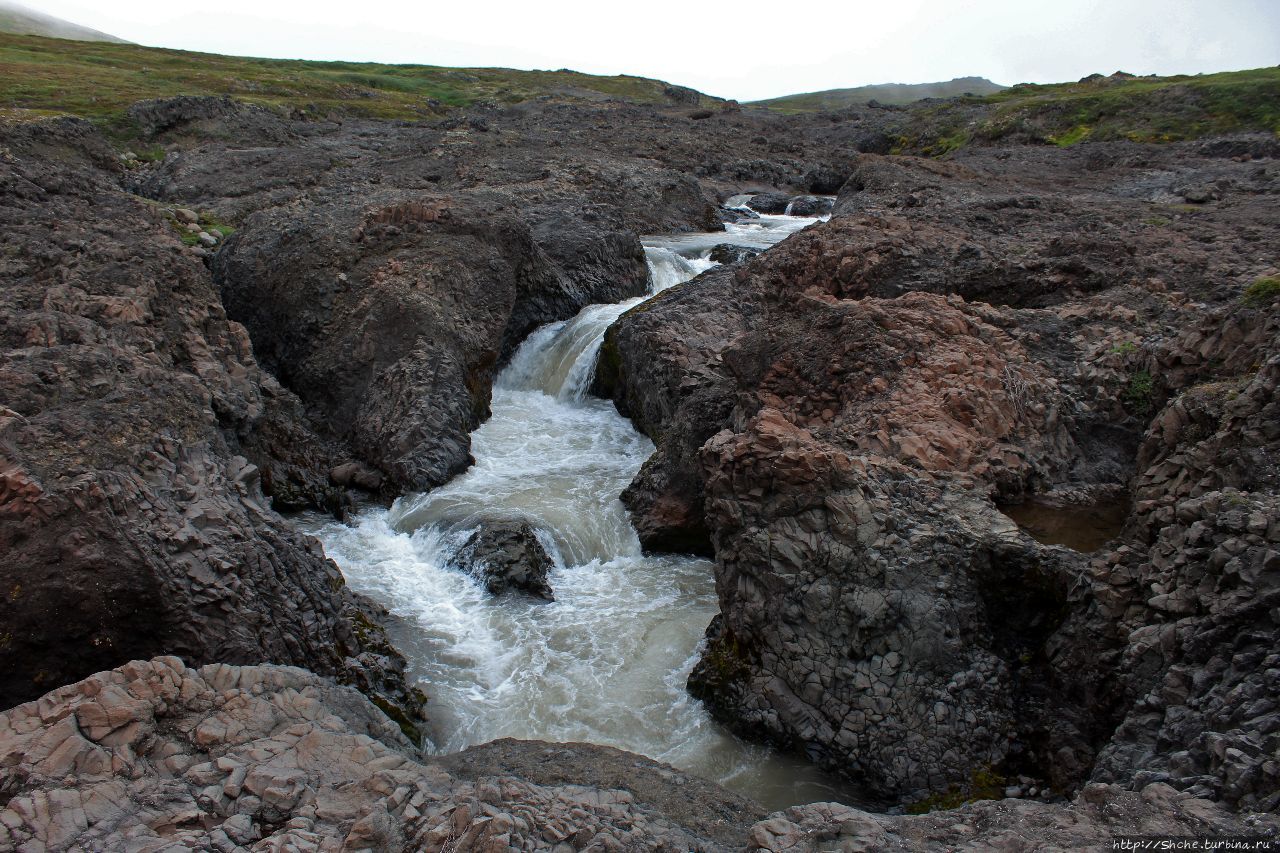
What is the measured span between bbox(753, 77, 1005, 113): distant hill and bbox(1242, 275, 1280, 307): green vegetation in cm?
8931

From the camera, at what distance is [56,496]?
10.2 metres

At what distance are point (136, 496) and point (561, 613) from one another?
7.06 metres

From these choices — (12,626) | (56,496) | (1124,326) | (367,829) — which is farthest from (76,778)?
(1124,326)

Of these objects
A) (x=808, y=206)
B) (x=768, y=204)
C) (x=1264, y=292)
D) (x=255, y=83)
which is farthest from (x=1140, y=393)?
(x=255, y=83)

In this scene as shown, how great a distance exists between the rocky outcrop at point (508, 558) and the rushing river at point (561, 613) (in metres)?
0.25

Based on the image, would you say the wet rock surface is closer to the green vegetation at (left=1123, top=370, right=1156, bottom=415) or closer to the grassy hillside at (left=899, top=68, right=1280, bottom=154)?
the green vegetation at (left=1123, top=370, right=1156, bottom=415)

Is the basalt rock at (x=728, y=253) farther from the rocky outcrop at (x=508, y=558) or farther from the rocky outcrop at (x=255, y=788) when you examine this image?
the rocky outcrop at (x=255, y=788)

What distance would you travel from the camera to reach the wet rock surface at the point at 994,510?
8789mm

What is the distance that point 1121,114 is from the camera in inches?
1842

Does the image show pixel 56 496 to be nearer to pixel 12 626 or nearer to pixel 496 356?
pixel 12 626

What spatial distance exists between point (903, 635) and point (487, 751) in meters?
5.51

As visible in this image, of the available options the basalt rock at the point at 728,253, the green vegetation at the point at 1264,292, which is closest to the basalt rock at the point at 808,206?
the basalt rock at the point at 728,253

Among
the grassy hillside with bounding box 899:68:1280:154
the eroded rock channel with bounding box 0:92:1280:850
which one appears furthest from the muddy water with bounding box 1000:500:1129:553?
the grassy hillside with bounding box 899:68:1280:154

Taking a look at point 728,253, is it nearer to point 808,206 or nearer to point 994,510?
point 808,206
